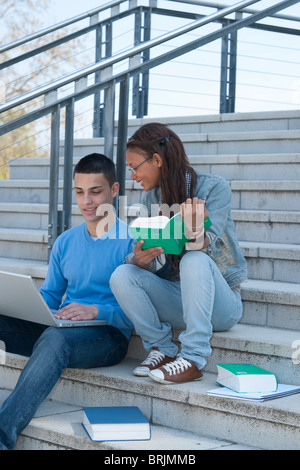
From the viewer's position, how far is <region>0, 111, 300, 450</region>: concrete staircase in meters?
2.02

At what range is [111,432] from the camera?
1.97 meters

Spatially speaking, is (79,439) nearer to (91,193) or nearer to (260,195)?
(91,193)

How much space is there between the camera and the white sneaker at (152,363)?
7.52ft

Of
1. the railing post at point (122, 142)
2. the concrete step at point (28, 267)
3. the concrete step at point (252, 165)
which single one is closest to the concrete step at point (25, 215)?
the concrete step at point (28, 267)

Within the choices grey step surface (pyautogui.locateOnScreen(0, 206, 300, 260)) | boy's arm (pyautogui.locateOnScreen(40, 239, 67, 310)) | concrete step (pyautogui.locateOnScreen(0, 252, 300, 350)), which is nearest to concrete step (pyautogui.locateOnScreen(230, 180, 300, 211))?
grey step surface (pyautogui.locateOnScreen(0, 206, 300, 260))

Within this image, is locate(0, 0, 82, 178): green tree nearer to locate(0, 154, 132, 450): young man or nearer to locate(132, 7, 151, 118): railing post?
locate(132, 7, 151, 118): railing post

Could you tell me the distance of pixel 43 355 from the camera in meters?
2.16

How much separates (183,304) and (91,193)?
25.6 inches

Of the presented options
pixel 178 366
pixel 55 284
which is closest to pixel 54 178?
pixel 55 284

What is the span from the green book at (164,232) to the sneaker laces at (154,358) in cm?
41

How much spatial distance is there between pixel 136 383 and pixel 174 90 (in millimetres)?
3816

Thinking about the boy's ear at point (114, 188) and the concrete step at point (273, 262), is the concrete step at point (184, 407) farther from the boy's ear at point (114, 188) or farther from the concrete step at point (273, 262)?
the concrete step at point (273, 262)

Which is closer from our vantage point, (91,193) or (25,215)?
(91,193)

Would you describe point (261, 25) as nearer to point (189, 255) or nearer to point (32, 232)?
point (32, 232)
